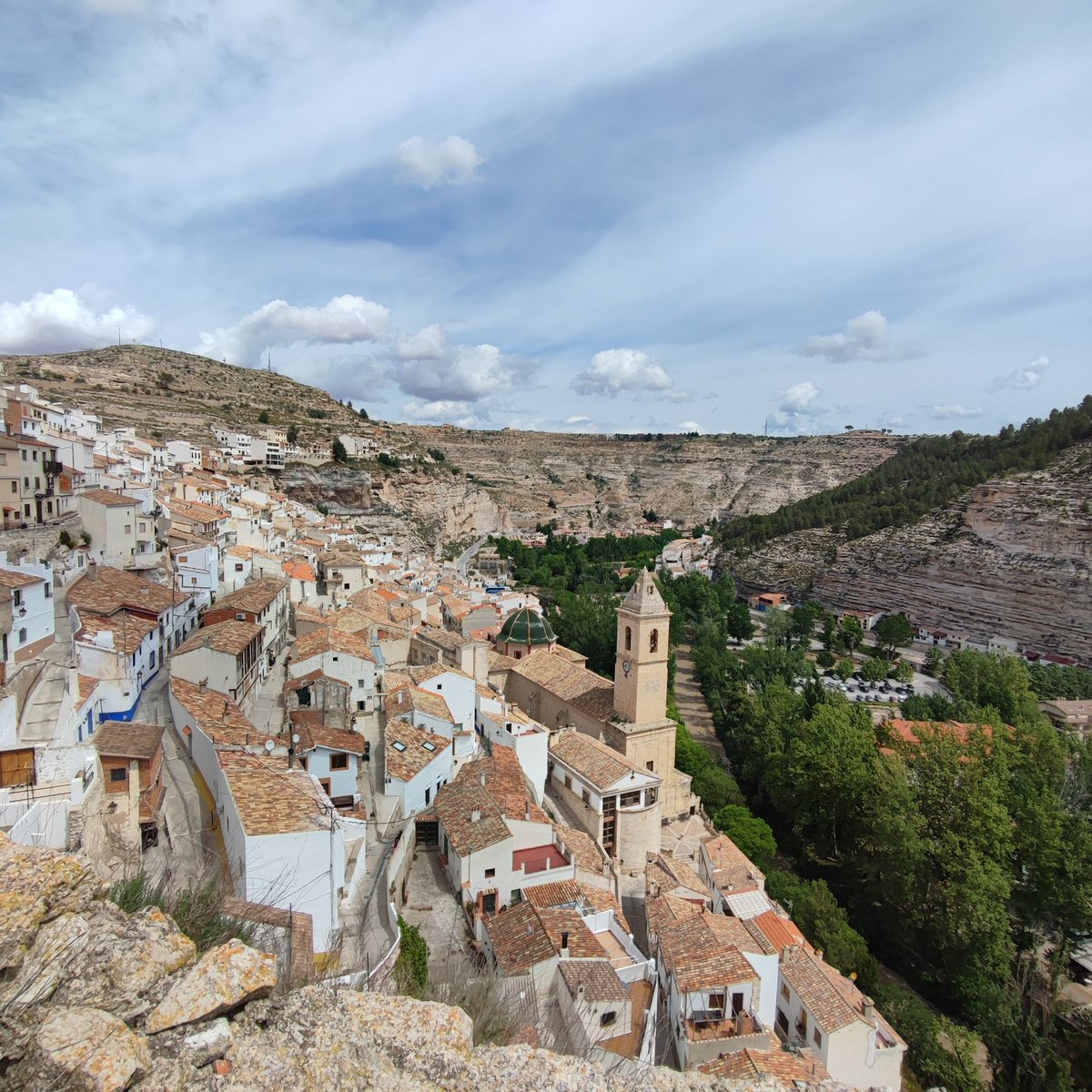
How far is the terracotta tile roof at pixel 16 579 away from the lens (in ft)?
42.5

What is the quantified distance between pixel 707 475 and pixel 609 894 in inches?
4755

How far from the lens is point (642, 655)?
19453mm

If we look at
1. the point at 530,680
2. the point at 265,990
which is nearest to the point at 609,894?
the point at 530,680

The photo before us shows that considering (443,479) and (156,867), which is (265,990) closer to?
(156,867)

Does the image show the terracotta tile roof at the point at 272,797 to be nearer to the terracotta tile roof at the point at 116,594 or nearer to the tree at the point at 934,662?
the terracotta tile roof at the point at 116,594

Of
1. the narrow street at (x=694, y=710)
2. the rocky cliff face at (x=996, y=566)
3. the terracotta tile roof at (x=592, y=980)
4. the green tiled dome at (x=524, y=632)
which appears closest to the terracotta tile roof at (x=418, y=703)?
the terracotta tile roof at (x=592, y=980)

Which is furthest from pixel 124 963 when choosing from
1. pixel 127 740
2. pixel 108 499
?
pixel 108 499

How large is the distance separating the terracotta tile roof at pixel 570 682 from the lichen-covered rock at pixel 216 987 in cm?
1760

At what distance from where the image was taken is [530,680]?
24.3 meters

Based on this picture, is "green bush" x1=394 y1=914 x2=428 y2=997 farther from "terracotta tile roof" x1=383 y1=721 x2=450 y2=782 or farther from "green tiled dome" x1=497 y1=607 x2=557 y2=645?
"green tiled dome" x1=497 y1=607 x2=557 y2=645

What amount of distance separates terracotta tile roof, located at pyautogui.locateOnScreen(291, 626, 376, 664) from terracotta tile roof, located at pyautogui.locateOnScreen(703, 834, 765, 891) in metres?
11.0

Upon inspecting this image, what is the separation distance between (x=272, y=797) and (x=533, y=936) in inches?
192

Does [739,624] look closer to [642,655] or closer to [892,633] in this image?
[892,633]

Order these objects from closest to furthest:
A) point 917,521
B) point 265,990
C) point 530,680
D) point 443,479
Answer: point 265,990, point 530,680, point 917,521, point 443,479
